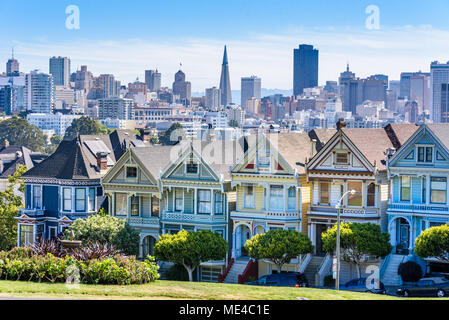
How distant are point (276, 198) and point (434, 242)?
9547mm

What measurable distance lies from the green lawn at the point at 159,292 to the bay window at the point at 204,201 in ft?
66.8

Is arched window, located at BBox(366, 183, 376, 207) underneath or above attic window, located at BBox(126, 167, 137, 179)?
underneath

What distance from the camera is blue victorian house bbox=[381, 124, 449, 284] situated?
1687 inches

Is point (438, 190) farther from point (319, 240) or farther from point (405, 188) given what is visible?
point (319, 240)

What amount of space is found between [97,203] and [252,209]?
1151 centimetres

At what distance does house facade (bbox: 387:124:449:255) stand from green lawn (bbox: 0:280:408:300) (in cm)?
1667

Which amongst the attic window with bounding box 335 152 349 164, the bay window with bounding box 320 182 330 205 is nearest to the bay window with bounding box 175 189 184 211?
the bay window with bounding box 320 182 330 205

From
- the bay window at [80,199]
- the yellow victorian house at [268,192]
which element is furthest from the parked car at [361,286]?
the bay window at [80,199]

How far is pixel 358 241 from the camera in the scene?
42188 millimetres

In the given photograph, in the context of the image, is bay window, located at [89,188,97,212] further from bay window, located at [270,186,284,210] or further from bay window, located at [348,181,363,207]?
bay window, located at [348,181,363,207]

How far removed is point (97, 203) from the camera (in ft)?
178
